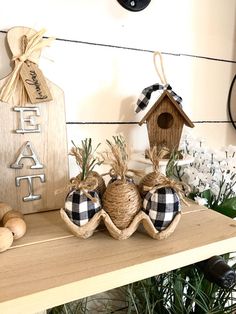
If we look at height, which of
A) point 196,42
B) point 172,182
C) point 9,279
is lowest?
point 9,279

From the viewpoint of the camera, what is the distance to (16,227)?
48 centimetres

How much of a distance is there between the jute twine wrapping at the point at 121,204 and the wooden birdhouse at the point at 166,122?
240 mm

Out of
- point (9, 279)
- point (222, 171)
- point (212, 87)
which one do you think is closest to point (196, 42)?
point (212, 87)

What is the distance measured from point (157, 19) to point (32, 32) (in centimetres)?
36

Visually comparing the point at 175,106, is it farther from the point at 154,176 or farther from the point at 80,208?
the point at 80,208

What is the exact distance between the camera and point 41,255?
46cm

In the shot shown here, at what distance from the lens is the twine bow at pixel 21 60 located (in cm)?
56

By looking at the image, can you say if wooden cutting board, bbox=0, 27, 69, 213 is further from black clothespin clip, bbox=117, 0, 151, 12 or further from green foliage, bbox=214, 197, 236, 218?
green foliage, bbox=214, 197, 236, 218

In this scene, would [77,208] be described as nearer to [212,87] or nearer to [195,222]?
[195,222]

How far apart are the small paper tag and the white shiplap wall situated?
6 cm

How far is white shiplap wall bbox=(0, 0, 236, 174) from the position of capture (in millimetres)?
652

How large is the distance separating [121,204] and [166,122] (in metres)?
0.32

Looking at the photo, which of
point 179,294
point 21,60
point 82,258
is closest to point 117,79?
point 21,60

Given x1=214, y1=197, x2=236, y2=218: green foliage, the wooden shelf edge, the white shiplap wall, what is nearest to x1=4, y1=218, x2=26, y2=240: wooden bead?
the wooden shelf edge
